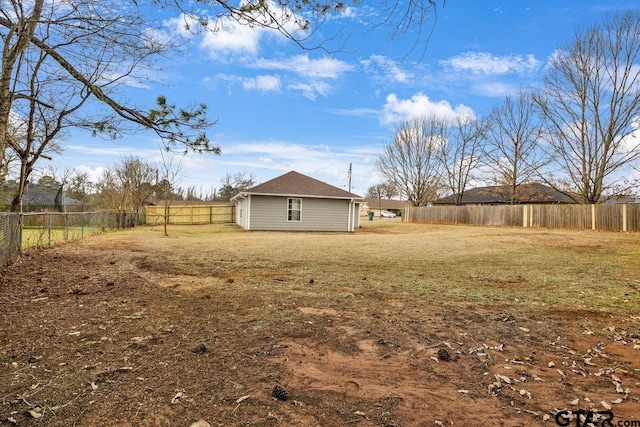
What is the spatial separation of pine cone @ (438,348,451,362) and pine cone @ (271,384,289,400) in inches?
55.3

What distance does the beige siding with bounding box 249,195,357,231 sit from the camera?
20438 millimetres

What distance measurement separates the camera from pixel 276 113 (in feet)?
54.1

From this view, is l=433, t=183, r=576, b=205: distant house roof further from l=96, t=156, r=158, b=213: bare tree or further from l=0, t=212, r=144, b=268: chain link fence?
l=0, t=212, r=144, b=268: chain link fence

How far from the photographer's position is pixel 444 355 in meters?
3.10

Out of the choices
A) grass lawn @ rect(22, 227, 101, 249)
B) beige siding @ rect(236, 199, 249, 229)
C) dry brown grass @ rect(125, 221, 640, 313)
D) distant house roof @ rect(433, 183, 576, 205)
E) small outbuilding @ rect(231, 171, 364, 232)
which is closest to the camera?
dry brown grass @ rect(125, 221, 640, 313)

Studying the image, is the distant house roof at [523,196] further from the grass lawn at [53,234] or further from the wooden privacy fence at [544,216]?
the grass lawn at [53,234]

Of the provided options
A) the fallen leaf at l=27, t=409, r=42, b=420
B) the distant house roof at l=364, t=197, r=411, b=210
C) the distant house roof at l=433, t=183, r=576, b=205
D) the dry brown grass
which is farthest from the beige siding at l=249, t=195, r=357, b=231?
the distant house roof at l=364, t=197, r=411, b=210

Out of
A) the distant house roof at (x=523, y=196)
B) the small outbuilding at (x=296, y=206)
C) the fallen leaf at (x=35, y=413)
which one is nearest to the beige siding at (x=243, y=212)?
the small outbuilding at (x=296, y=206)

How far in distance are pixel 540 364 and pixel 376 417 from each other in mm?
1745

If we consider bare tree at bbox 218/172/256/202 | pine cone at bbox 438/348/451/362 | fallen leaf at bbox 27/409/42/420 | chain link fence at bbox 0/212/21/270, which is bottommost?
pine cone at bbox 438/348/451/362

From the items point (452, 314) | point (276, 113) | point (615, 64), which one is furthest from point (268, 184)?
point (615, 64)

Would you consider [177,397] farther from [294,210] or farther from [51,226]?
[294,210]

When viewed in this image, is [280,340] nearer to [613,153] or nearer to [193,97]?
[193,97]

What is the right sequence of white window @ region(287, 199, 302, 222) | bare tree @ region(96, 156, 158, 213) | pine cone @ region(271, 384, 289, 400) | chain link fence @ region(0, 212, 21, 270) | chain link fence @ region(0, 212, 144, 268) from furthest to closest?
bare tree @ region(96, 156, 158, 213) < white window @ region(287, 199, 302, 222) < chain link fence @ region(0, 212, 144, 268) < chain link fence @ region(0, 212, 21, 270) < pine cone @ region(271, 384, 289, 400)
